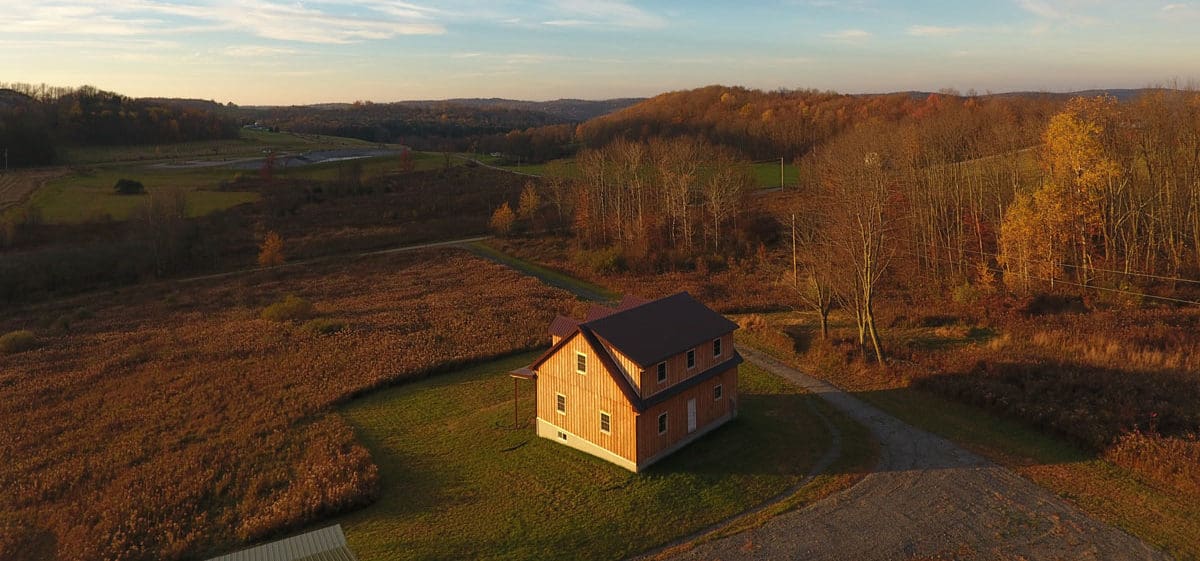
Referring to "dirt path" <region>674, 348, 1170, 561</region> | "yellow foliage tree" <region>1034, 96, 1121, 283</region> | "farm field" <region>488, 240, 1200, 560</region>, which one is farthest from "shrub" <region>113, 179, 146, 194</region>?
"yellow foliage tree" <region>1034, 96, 1121, 283</region>

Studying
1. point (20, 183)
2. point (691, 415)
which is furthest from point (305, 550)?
point (20, 183)

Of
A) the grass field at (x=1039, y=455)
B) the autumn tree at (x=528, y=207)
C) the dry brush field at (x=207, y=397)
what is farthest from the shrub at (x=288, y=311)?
the autumn tree at (x=528, y=207)

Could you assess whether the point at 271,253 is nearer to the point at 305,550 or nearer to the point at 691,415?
the point at 691,415

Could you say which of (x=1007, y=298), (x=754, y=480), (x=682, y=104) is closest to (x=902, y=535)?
(x=754, y=480)

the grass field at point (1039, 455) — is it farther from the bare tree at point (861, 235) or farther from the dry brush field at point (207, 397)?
the dry brush field at point (207, 397)

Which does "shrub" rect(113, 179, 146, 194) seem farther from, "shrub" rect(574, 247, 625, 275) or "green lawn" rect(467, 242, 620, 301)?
"shrub" rect(574, 247, 625, 275)

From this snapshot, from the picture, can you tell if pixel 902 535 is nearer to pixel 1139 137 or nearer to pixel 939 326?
pixel 939 326
